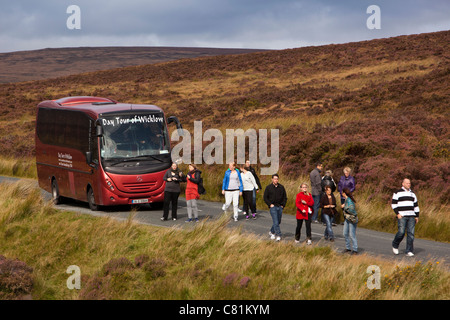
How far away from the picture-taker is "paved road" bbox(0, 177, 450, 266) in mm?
14656

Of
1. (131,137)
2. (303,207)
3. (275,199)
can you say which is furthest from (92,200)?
(303,207)

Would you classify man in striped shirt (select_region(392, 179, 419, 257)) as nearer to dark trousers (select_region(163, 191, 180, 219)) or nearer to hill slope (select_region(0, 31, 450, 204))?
hill slope (select_region(0, 31, 450, 204))

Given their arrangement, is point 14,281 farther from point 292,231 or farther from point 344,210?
point 292,231

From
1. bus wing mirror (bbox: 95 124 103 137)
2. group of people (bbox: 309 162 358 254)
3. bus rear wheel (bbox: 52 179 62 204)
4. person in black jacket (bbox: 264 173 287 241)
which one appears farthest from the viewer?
bus rear wheel (bbox: 52 179 62 204)

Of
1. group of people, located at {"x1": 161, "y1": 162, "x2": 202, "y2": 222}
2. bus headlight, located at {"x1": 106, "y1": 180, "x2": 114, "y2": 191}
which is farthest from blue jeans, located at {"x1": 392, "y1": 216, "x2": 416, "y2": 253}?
bus headlight, located at {"x1": 106, "y1": 180, "x2": 114, "y2": 191}

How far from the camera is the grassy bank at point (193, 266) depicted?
11.1 metres

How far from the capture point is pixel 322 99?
156 feet

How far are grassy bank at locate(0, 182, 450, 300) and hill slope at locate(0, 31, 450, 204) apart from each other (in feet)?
27.2

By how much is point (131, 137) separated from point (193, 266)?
8.31m

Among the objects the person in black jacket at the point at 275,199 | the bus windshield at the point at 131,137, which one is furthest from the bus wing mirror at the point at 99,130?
the person in black jacket at the point at 275,199

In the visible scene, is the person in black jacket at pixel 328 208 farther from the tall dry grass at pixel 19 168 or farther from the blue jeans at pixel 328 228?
the tall dry grass at pixel 19 168

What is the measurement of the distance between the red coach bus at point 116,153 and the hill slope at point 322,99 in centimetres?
756
